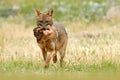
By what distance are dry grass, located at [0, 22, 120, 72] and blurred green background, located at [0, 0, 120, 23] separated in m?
2.89

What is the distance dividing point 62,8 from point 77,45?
12573 mm

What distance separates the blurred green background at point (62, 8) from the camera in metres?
27.6

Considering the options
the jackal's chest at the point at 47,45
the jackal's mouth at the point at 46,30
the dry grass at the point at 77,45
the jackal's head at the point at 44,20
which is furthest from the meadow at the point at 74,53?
the jackal's head at the point at 44,20

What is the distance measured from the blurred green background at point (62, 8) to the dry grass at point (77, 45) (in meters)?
2.89

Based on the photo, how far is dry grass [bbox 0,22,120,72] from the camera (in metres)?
14.0

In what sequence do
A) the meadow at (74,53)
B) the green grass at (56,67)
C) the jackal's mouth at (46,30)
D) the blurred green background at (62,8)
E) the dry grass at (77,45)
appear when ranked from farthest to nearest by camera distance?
A: the blurred green background at (62,8), the dry grass at (77,45), the jackal's mouth at (46,30), the green grass at (56,67), the meadow at (74,53)

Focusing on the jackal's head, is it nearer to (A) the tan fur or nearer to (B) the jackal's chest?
(A) the tan fur

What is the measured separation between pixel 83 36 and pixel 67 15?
7.49 m

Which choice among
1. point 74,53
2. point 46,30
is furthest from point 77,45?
point 46,30

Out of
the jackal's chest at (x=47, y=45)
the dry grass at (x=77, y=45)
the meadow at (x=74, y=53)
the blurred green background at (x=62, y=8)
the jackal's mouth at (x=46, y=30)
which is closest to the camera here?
the meadow at (x=74, y=53)

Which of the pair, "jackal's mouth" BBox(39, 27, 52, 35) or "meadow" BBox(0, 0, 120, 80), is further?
"jackal's mouth" BBox(39, 27, 52, 35)

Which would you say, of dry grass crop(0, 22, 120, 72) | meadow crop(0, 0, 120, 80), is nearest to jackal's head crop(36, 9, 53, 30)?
meadow crop(0, 0, 120, 80)

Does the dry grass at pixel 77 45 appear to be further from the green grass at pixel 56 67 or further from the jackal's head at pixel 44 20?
the jackal's head at pixel 44 20

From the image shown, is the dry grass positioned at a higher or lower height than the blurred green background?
lower
